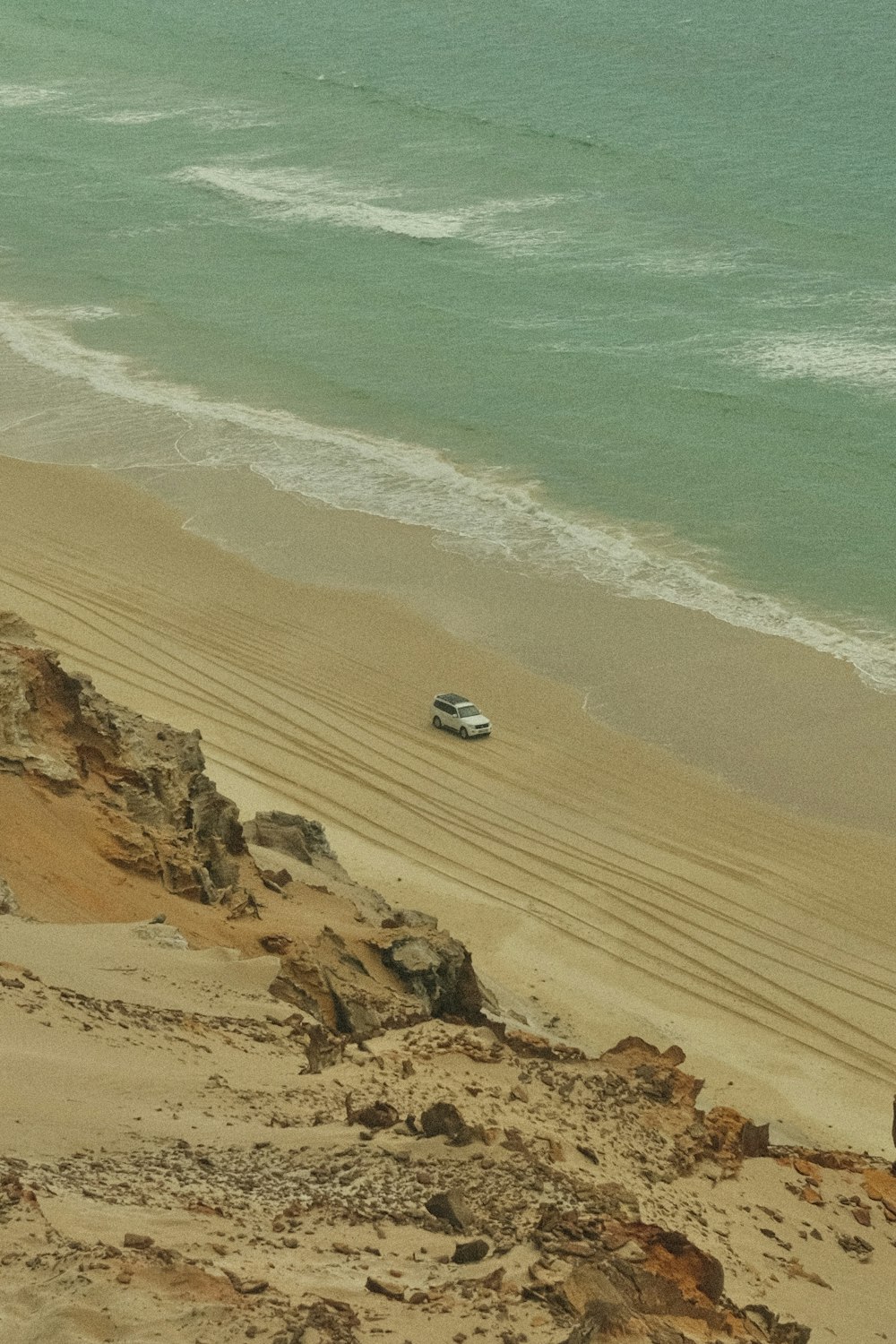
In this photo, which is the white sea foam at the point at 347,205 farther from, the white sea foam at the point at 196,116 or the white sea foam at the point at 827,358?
the white sea foam at the point at 827,358

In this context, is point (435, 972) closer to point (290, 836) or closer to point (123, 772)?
point (123, 772)

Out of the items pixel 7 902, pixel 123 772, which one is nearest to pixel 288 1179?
pixel 7 902

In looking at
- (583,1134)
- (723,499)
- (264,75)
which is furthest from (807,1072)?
(264,75)

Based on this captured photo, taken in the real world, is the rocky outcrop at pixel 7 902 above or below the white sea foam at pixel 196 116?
above

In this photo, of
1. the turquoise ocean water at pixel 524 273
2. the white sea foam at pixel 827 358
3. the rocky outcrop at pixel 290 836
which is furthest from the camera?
the white sea foam at pixel 827 358

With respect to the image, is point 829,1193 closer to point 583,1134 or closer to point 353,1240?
point 583,1134

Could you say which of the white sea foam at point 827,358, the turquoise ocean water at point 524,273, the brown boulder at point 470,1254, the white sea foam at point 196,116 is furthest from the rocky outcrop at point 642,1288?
the white sea foam at point 196,116

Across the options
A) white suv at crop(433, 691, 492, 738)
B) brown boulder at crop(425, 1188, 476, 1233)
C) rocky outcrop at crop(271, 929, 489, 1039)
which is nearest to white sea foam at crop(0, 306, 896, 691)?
white suv at crop(433, 691, 492, 738)
